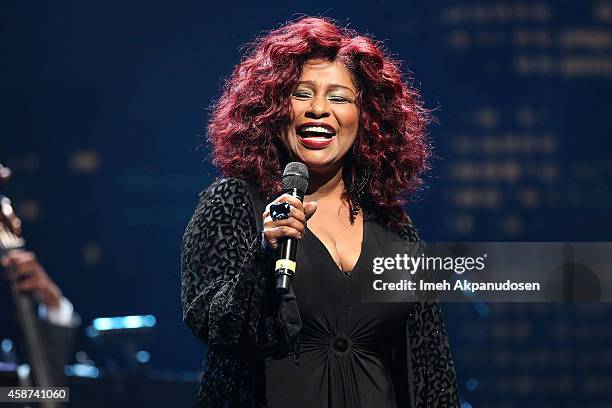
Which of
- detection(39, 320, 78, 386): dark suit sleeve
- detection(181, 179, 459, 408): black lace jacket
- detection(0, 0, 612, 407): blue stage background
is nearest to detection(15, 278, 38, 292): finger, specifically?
detection(39, 320, 78, 386): dark suit sleeve

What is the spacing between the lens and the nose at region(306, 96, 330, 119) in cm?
192

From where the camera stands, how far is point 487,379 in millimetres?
3498

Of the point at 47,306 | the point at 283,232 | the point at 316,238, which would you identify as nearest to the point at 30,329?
the point at 47,306

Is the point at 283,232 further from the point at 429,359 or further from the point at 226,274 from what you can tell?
the point at 429,359

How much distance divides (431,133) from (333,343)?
1.76 metres

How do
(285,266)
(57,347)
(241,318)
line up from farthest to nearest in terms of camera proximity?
(57,347), (241,318), (285,266)

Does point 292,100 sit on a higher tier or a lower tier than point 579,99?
lower

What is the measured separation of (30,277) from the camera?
297 cm

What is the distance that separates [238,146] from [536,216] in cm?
183

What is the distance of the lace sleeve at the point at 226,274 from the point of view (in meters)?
1.58

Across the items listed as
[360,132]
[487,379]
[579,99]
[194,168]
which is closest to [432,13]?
[579,99]

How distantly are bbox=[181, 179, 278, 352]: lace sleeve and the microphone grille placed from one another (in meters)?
0.10

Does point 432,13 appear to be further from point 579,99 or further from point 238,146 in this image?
point 238,146

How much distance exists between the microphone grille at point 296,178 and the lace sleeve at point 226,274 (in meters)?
0.10
